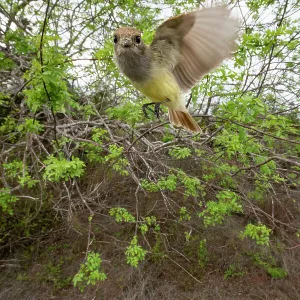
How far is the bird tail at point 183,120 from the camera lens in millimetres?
2500

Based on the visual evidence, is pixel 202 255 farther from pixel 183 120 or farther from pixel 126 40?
pixel 126 40

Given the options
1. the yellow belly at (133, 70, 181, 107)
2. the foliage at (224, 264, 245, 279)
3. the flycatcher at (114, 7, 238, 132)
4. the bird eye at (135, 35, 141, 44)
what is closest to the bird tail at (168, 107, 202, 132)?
the flycatcher at (114, 7, 238, 132)

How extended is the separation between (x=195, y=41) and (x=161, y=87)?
0.39 m

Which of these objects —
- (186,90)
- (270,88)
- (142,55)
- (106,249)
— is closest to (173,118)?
(186,90)

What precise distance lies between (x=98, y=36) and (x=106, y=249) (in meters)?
4.66

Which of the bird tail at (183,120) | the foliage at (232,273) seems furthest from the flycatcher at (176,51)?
the foliage at (232,273)

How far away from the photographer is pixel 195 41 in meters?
1.85

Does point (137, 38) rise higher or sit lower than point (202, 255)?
higher

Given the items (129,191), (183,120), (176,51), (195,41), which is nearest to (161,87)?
Result: (176,51)

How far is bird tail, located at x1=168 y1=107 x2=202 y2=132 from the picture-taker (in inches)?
98.4

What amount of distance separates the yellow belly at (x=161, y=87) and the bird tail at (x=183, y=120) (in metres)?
0.32

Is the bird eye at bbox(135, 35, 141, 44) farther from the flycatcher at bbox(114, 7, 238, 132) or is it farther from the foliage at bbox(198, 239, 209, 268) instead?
the foliage at bbox(198, 239, 209, 268)

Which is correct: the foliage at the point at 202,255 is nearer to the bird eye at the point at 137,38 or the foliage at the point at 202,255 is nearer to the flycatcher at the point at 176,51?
the flycatcher at the point at 176,51

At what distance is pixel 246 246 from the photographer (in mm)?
7059
